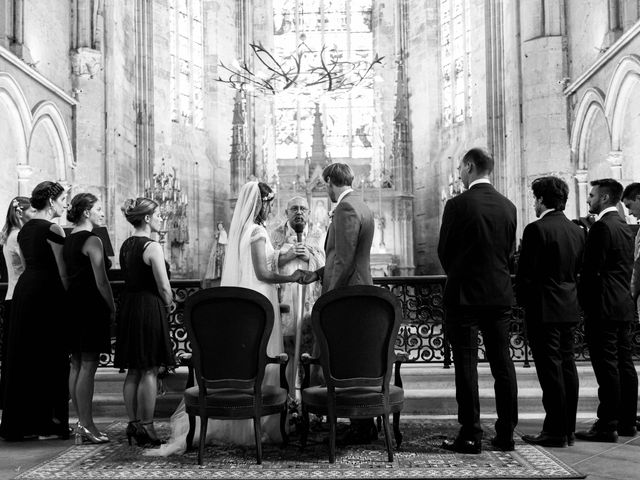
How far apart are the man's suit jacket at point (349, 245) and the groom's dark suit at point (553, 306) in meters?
1.01

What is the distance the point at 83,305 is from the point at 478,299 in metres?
2.52

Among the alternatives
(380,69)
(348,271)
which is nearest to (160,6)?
(380,69)

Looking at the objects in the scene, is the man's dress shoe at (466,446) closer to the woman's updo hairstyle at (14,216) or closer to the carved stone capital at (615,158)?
the woman's updo hairstyle at (14,216)

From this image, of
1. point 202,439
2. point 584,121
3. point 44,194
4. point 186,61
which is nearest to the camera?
point 202,439

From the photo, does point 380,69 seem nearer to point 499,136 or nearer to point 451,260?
point 499,136

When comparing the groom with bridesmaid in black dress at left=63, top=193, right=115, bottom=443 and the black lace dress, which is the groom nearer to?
the black lace dress

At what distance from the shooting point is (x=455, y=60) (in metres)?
19.2

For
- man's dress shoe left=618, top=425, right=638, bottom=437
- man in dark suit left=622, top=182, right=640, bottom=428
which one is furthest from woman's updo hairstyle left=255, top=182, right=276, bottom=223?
man's dress shoe left=618, top=425, right=638, bottom=437

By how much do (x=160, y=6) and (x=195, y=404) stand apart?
1563 cm

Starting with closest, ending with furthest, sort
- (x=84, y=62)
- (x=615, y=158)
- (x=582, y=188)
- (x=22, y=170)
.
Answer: (x=615, y=158) → (x=22, y=170) → (x=582, y=188) → (x=84, y=62)

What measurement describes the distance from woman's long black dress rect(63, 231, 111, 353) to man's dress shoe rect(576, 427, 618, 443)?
312cm

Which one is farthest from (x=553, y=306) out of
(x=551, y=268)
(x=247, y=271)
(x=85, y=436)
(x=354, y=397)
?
(x=85, y=436)

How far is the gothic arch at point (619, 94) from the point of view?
36.0 ft

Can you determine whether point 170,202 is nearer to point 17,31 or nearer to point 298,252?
point 17,31
